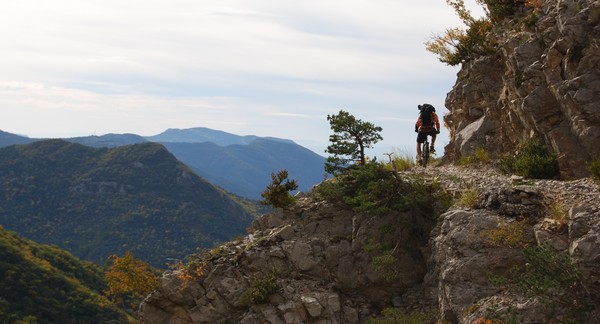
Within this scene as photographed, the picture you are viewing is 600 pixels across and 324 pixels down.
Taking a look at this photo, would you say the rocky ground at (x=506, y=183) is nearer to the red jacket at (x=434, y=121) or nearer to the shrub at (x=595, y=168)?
the shrub at (x=595, y=168)

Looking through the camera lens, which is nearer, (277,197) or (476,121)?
(277,197)

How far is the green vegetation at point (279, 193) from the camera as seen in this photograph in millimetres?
18594

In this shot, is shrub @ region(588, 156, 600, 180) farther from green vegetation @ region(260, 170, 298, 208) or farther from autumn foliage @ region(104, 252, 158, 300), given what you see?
autumn foliage @ region(104, 252, 158, 300)

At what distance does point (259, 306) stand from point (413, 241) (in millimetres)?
5326

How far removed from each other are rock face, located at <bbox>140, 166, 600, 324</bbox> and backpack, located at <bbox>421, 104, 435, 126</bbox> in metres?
3.03

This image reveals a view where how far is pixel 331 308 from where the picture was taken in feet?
49.7

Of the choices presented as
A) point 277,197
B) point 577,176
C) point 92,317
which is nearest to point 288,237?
point 277,197

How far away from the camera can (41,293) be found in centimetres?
6344

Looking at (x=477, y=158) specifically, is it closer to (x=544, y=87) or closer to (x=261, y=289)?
(x=544, y=87)

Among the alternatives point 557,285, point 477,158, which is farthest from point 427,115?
point 557,285

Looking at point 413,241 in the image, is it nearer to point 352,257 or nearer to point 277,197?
Answer: point 352,257

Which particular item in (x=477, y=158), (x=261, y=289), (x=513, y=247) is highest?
(x=477, y=158)

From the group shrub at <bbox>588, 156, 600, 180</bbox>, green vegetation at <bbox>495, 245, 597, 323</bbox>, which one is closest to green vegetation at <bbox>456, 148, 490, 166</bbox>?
shrub at <bbox>588, 156, 600, 180</bbox>

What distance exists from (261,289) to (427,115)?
11589 millimetres
